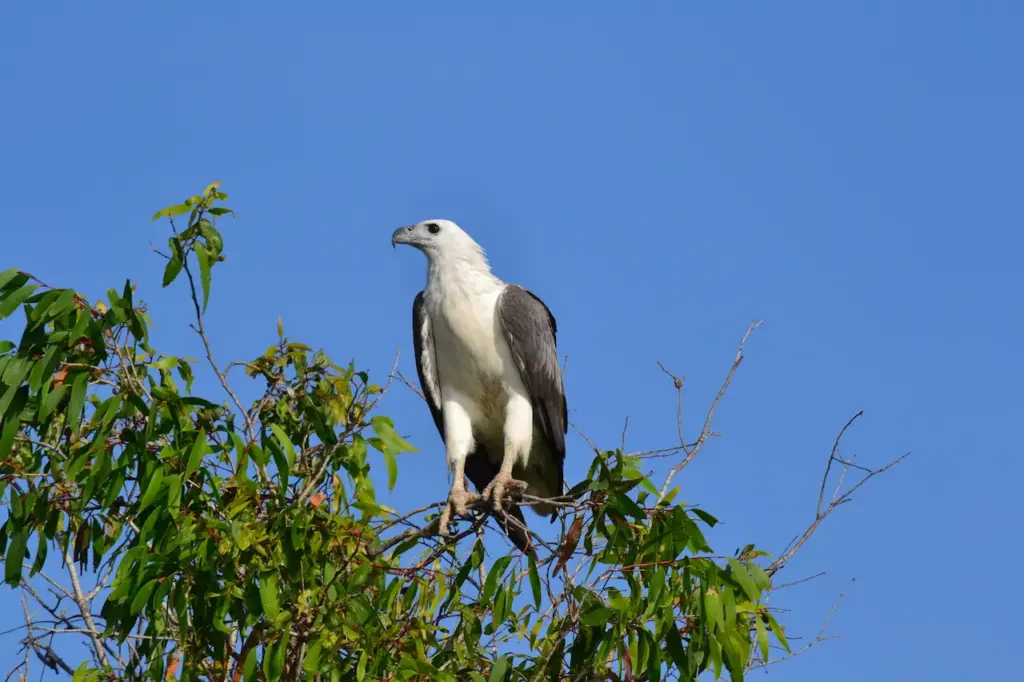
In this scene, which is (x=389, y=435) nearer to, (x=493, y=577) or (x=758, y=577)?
(x=493, y=577)

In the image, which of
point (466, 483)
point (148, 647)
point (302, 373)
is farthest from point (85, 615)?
point (466, 483)

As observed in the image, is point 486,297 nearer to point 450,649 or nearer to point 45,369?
point 450,649

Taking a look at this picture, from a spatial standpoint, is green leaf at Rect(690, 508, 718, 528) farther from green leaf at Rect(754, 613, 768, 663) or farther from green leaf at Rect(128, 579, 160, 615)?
green leaf at Rect(128, 579, 160, 615)

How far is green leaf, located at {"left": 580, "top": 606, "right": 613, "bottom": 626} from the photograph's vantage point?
3.85m

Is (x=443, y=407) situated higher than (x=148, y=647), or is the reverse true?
(x=443, y=407)

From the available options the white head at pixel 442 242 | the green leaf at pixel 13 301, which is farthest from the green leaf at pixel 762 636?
the white head at pixel 442 242

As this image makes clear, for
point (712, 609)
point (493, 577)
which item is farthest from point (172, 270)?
point (712, 609)

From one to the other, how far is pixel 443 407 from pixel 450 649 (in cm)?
213

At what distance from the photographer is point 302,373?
14.9 ft

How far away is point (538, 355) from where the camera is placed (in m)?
6.25

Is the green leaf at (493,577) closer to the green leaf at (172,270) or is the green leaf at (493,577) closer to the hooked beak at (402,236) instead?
the green leaf at (172,270)

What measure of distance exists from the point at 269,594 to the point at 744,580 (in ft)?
4.96

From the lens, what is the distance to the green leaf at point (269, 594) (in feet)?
→ 12.7

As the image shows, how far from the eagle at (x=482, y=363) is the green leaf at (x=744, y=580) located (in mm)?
2321
